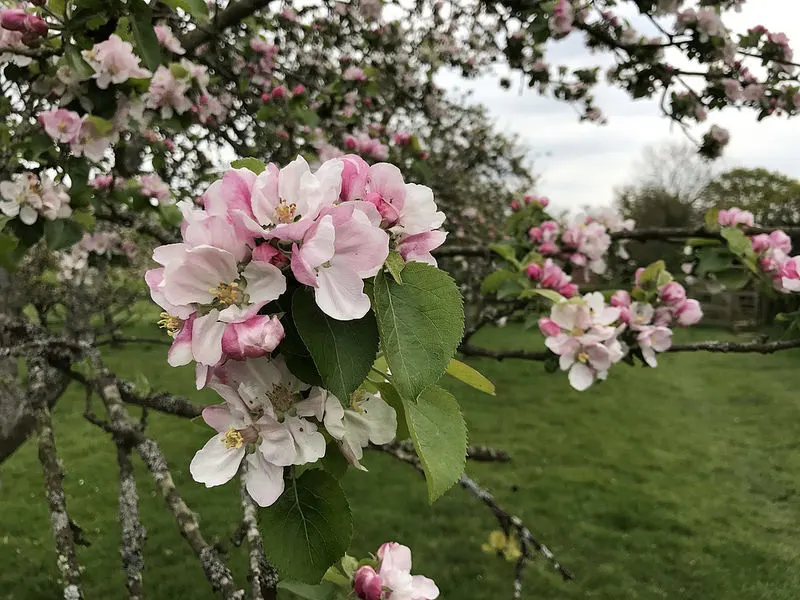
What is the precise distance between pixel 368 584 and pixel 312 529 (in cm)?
32

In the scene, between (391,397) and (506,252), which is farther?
(506,252)

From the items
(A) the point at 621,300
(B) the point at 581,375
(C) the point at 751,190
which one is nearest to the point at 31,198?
(B) the point at 581,375

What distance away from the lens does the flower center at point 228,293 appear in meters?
0.59

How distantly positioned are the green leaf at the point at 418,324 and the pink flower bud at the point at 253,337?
0.10 m

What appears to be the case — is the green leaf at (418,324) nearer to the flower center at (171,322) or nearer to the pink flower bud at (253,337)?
the pink flower bud at (253,337)

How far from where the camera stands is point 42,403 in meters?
1.61

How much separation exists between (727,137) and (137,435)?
3.59 metres

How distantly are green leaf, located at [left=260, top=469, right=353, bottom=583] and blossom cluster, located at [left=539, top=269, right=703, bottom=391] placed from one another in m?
1.25

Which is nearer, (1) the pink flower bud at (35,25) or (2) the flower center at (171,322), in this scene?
(2) the flower center at (171,322)

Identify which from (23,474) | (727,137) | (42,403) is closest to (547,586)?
(727,137)

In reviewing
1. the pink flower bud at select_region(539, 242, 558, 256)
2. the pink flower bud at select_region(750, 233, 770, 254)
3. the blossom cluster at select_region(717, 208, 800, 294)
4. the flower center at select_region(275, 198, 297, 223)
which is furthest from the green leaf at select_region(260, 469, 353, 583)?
the pink flower bud at select_region(539, 242, 558, 256)

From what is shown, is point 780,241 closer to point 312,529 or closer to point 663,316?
point 663,316

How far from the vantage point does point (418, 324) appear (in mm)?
603

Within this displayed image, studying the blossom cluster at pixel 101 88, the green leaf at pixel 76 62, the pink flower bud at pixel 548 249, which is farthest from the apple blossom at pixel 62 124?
the pink flower bud at pixel 548 249
